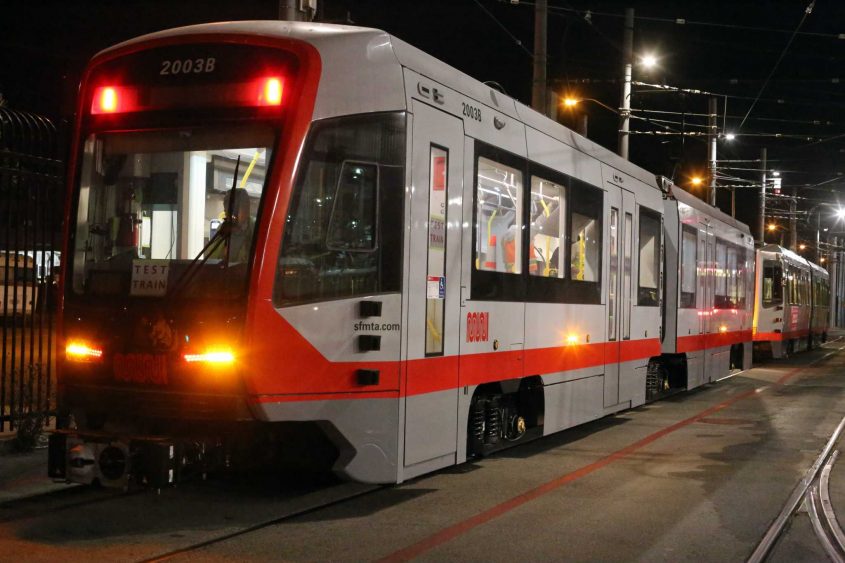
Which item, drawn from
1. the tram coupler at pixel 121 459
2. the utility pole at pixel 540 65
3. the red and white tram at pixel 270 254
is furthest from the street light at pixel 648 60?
the tram coupler at pixel 121 459

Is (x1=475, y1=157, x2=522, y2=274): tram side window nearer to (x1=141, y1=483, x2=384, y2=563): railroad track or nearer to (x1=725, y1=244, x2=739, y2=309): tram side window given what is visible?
(x1=141, y1=483, x2=384, y2=563): railroad track

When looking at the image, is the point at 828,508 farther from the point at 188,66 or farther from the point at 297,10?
the point at 297,10

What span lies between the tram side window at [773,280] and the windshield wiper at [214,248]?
84.4 ft

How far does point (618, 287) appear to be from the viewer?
41.3ft

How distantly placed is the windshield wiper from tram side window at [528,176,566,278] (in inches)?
152

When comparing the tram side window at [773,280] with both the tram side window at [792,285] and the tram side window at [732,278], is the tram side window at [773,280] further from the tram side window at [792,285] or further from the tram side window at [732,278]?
the tram side window at [732,278]

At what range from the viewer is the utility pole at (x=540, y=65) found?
16234 mm

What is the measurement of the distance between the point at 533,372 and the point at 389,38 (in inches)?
154

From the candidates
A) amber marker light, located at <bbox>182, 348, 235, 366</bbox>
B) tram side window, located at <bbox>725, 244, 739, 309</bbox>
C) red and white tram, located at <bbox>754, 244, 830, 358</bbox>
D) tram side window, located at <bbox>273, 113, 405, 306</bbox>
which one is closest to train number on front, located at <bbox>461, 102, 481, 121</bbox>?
tram side window, located at <bbox>273, 113, 405, 306</bbox>

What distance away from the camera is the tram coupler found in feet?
20.8

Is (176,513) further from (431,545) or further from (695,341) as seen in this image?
(695,341)

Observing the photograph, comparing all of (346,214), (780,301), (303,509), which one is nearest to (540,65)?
(346,214)

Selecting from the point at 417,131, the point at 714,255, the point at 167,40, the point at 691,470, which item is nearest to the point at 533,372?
the point at 691,470

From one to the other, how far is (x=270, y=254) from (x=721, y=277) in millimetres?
15048
